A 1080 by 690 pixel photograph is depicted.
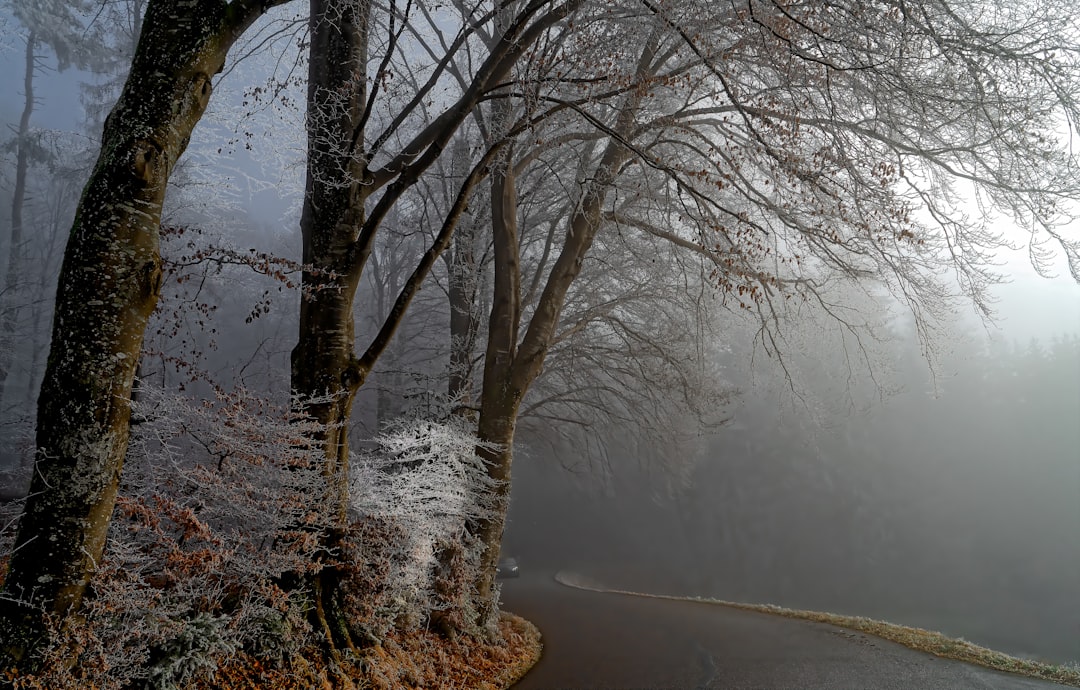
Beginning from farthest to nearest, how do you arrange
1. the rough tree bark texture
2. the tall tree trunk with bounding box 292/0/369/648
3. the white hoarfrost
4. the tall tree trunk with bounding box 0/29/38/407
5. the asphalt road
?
the tall tree trunk with bounding box 0/29/38/407, the rough tree bark texture, the asphalt road, the white hoarfrost, the tall tree trunk with bounding box 292/0/369/648

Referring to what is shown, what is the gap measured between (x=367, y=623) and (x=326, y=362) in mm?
2376

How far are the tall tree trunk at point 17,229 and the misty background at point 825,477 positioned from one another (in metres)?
0.28

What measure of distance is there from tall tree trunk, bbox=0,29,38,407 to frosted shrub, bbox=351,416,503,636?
10285 mm

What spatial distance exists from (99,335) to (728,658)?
7.32 metres

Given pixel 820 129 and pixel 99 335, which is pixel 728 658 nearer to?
pixel 820 129

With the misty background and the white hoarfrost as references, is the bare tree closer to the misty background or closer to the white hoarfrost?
the white hoarfrost

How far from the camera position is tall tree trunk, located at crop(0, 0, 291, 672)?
11.4ft

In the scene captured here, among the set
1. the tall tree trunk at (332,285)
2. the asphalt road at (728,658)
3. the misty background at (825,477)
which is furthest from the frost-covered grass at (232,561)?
the misty background at (825,477)

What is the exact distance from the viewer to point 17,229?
15398mm

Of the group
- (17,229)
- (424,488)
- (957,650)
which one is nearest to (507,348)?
(424,488)

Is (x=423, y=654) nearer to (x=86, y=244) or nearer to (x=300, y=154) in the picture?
(x=86, y=244)

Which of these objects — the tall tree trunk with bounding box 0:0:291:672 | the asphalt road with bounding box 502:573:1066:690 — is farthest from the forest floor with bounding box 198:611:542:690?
the tall tree trunk with bounding box 0:0:291:672

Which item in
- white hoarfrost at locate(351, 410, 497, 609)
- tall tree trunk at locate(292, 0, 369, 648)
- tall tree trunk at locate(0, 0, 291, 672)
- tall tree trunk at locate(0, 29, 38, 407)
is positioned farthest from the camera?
tall tree trunk at locate(0, 29, 38, 407)

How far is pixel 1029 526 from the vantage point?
67.1 feet
